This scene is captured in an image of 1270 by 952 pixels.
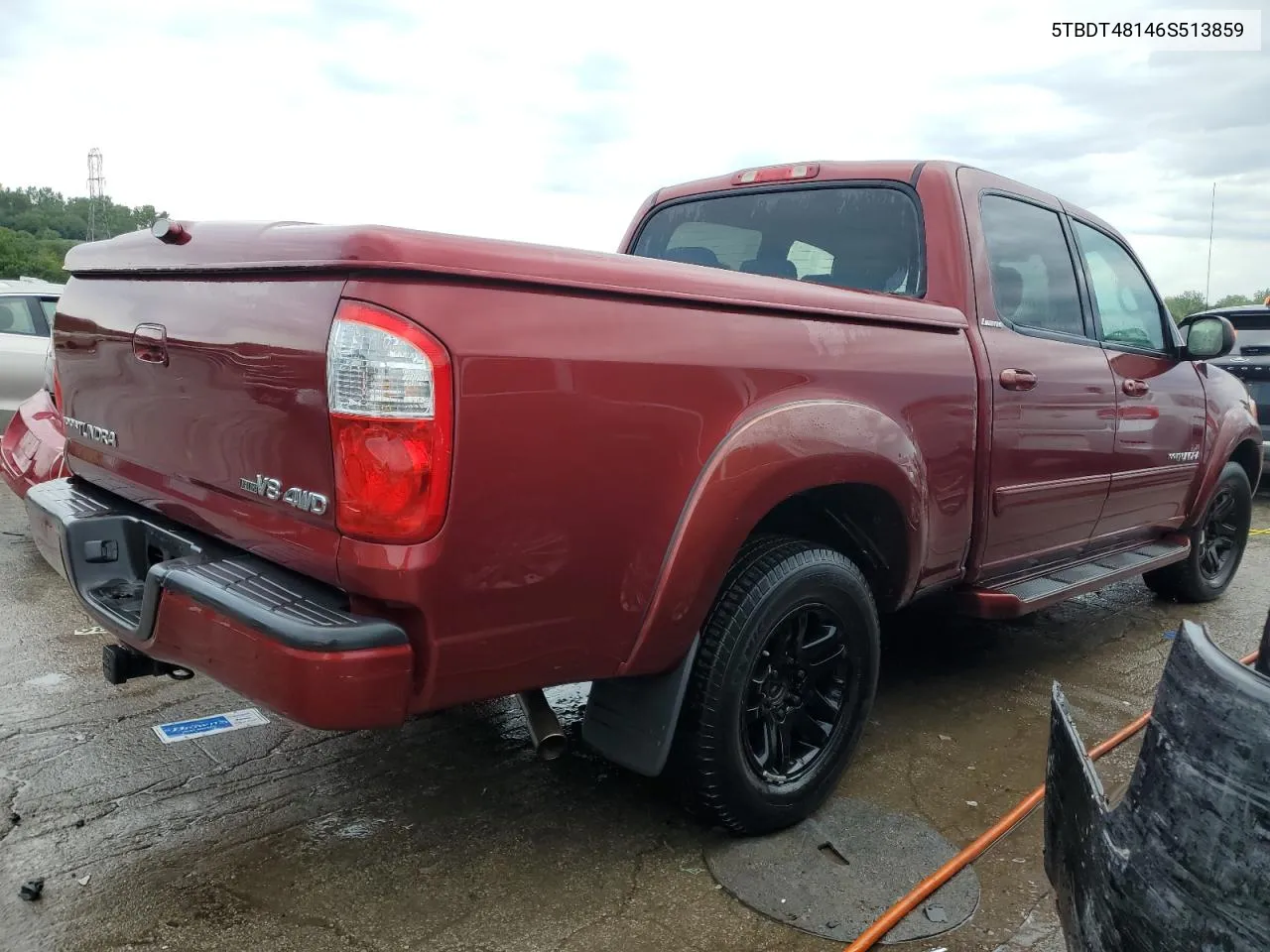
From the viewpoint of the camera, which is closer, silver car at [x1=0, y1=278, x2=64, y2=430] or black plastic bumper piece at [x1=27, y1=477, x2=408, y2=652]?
black plastic bumper piece at [x1=27, y1=477, x2=408, y2=652]

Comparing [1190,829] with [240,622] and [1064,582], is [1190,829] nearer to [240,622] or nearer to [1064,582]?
[240,622]

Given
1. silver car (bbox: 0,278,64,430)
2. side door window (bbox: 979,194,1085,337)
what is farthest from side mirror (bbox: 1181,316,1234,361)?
silver car (bbox: 0,278,64,430)

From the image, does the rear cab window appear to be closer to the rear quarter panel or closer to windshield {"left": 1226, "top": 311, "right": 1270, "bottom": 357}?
the rear quarter panel

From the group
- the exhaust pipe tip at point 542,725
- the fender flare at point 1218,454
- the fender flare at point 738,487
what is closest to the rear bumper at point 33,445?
the exhaust pipe tip at point 542,725

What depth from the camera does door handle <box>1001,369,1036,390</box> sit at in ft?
10.3

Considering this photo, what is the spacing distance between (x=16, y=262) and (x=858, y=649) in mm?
A: 21245

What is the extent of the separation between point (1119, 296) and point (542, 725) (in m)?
3.16

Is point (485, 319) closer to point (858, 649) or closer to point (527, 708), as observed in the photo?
point (527, 708)

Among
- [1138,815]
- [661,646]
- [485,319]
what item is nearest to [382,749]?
[661,646]

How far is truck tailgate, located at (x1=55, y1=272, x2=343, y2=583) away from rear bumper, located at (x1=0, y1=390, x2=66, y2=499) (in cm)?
195

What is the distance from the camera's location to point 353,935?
2.15 metres

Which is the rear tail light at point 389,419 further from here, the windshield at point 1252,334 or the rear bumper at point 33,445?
the windshield at point 1252,334

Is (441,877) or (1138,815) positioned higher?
(1138,815)

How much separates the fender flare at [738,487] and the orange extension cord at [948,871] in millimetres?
734
